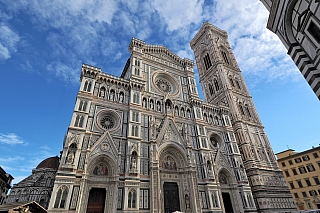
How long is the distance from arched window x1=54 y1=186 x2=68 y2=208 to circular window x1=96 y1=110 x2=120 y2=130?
6.48m

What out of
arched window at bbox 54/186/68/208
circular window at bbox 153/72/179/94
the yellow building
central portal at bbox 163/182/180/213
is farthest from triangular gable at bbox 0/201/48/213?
the yellow building

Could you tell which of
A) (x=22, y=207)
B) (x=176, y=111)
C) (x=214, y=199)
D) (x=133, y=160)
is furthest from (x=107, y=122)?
(x=214, y=199)

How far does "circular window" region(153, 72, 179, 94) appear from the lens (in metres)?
26.5

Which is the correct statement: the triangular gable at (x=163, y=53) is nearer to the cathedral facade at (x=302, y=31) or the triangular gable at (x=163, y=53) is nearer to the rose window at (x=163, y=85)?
the rose window at (x=163, y=85)

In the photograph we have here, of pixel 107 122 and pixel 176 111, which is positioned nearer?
pixel 107 122

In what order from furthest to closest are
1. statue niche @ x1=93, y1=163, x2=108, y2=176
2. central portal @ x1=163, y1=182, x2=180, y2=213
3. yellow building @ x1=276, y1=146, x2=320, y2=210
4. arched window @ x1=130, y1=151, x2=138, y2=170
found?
1. yellow building @ x1=276, y1=146, x2=320, y2=210
2. central portal @ x1=163, y1=182, x2=180, y2=213
3. arched window @ x1=130, y1=151, x2=138, y2=170
4. statue niche @ x1=93, y1=163, x2=108, y2=176

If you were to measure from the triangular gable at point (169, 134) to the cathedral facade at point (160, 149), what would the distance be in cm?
14

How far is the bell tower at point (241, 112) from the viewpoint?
24672 mm

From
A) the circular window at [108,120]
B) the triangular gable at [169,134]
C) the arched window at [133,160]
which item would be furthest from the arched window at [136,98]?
the arched window at [133,160]

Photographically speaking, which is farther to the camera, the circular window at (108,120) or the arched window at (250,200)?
the arched window at (250,200)

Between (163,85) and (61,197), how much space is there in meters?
18.8

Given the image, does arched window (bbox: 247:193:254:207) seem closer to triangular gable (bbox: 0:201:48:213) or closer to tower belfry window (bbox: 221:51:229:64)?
triangular gable (bbox: 0:201:48:213)

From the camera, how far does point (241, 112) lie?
3175 centimetres

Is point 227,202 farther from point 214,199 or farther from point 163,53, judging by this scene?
point 163,53
